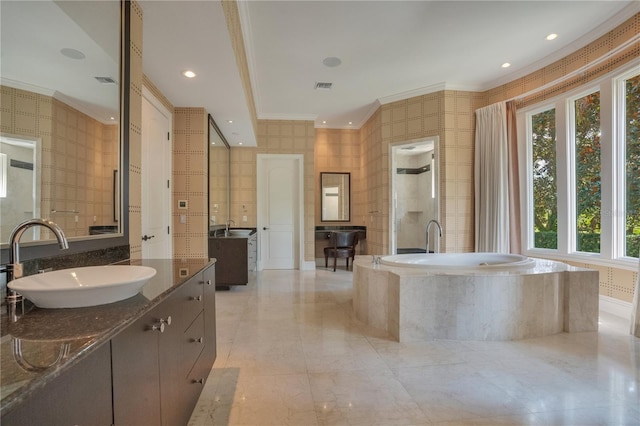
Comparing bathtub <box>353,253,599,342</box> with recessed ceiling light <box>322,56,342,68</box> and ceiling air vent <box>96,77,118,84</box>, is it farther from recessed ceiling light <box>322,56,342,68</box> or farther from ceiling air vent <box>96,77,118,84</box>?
recessed ceiling light <box>322,56,342,68</box>

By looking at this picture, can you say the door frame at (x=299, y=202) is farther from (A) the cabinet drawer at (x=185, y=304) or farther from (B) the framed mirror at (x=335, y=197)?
(A) the cabinet drawer at (x=185, y=304)

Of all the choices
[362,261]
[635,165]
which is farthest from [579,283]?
[362,261]

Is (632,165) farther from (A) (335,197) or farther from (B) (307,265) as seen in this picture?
(B) (307,265)

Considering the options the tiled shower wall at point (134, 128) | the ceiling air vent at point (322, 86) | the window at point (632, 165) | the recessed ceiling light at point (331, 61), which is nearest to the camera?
the tiled shower wall at point (134, 128)

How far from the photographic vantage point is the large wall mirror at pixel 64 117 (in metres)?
1.07

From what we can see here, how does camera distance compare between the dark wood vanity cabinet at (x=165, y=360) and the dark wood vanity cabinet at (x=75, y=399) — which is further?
the dark wood vanity cabinet at (x=165, y=360)

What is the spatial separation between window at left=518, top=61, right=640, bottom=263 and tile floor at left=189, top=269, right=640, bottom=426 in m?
0.97

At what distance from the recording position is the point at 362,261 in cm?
319

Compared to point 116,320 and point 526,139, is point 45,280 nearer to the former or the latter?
point 116,320

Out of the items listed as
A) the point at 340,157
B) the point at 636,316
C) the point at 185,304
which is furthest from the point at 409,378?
the point at 340,157

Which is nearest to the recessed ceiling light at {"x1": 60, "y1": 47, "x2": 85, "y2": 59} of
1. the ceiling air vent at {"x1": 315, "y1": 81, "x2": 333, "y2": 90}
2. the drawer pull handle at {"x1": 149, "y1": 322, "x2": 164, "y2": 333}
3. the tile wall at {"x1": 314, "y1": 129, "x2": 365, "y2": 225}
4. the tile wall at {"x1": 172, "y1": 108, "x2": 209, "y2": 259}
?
the drawer pull handle at {"x1": 149, "y1": 322, "x2": 164, "y2": 333}

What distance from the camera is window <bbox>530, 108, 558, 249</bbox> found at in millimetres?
3807

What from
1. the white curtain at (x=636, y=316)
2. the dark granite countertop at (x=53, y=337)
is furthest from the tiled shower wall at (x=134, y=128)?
the white curtain at (x=636, y=316)

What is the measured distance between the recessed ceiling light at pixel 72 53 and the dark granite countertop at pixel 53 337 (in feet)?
3.78
